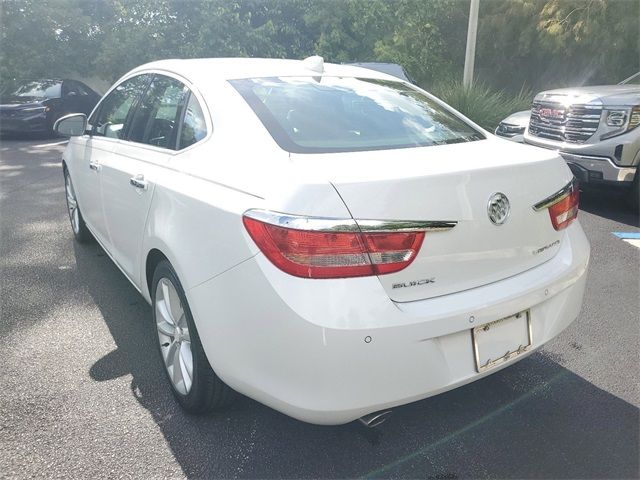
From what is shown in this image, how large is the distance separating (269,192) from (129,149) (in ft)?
5.34

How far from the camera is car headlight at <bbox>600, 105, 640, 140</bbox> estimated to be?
563cm

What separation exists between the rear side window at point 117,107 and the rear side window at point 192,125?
0.86 meters

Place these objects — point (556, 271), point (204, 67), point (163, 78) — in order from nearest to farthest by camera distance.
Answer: point (556, 271)
point (204, 67)
point (163, 78)

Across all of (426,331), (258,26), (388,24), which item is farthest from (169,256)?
(258,26)

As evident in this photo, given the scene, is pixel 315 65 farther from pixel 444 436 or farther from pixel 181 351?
pixel 444 436

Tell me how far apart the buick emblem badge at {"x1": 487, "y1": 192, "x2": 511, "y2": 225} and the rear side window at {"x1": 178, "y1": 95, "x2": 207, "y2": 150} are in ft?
4.26

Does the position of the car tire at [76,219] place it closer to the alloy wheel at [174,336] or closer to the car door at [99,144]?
the car door at [99,144]

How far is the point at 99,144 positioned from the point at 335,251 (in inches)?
103

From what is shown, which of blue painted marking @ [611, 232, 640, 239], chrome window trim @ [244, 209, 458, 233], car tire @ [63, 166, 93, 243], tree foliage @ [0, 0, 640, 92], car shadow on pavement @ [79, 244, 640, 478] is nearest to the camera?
chrome window trim @ [244, 209, 458, 233]

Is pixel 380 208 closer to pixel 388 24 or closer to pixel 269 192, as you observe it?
pixel 269 192

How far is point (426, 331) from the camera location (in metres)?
1.94

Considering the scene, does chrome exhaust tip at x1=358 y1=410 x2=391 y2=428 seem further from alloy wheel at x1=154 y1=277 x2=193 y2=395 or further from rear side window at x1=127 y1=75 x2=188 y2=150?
→ rear side window at x1=127 y1=75 x2=188 y2=150

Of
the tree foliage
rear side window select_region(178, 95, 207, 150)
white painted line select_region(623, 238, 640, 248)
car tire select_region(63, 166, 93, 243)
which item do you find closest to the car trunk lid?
rear side window select_region(178, 95, 207, 150)

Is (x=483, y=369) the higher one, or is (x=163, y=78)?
(x=163, y=78)
